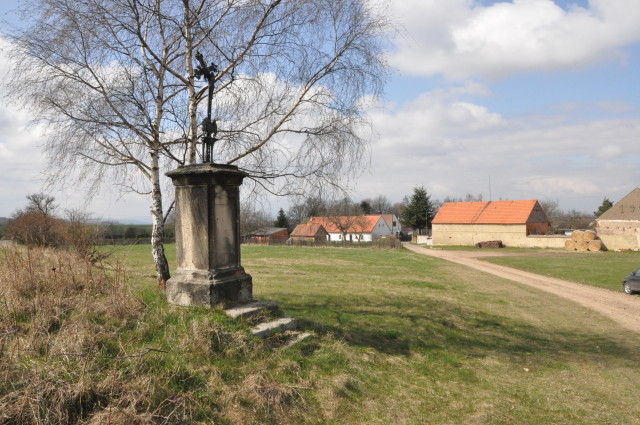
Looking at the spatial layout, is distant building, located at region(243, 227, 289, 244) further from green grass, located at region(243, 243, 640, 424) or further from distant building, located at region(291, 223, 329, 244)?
green grass, located at region(243, 243, 640, 424)

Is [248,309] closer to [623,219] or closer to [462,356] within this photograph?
[462,356]

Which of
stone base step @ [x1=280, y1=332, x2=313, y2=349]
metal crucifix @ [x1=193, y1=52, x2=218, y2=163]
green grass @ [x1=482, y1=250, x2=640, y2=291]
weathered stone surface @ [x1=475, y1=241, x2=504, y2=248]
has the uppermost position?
metal crucifix @ [x1=193, y1=52, x2=218, y2=163]

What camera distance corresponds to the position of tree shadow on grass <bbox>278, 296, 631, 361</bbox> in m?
7.00

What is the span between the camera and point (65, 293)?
5.39m

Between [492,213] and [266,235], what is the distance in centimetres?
3398

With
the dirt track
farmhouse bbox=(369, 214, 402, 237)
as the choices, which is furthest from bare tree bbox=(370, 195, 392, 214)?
the dirt track

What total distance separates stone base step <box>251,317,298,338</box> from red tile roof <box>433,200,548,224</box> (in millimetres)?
41578

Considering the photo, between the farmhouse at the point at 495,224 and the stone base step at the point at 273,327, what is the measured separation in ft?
130

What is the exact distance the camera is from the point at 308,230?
64.2 m

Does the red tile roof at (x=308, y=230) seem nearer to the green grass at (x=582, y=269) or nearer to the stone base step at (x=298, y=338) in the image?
the green grass at (x=582, y=269)

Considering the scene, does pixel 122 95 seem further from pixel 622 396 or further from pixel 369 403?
pixel 622 396

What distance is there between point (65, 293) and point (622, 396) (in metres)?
8.05

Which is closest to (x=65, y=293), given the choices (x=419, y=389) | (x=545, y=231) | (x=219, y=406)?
(x=219, y=406)

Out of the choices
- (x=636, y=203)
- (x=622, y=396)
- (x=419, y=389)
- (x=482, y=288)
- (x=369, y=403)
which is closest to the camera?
(x=369, y=403)
